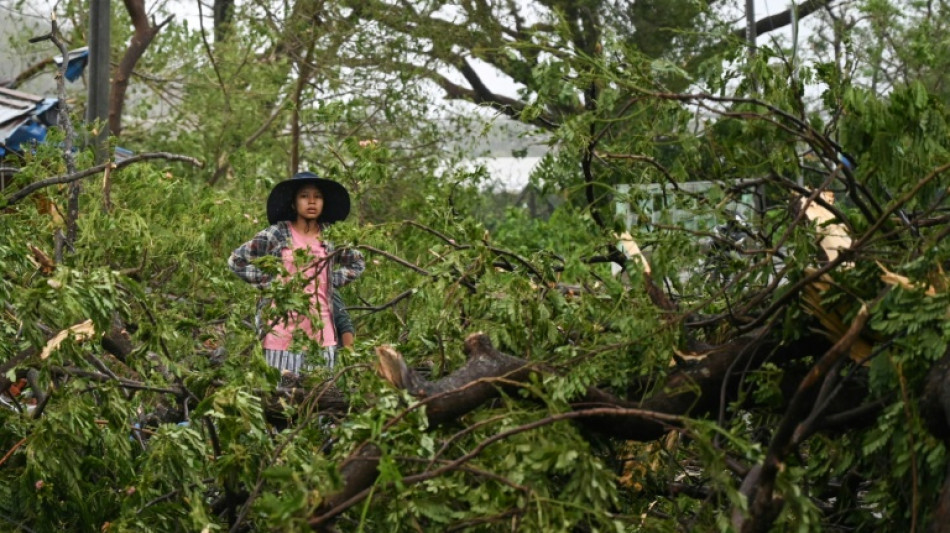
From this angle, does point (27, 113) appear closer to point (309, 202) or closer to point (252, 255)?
point (309, 202)

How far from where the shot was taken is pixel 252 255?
606 cm

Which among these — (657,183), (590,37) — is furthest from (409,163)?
(657,183)

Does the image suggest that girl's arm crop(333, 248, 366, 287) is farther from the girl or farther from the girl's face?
the girl's face

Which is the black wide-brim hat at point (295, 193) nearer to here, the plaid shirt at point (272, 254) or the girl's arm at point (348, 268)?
the plaid shirt at point (272, 254)

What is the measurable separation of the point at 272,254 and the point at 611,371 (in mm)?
2376

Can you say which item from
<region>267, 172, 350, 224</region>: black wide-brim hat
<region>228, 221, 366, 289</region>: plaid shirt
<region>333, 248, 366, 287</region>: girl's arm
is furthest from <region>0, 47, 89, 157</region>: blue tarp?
<region>333, 248, 366, 287</region>: girl's arm

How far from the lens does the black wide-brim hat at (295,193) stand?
636 cm

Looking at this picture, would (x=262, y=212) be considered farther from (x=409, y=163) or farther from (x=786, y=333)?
(x=409, y=163)

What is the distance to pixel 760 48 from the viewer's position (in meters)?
4.27

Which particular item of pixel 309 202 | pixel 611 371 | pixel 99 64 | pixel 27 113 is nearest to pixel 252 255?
pixel 309 202

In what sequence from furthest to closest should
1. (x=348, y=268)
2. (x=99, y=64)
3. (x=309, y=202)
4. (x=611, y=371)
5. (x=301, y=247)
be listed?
(x=99, y=64) → (x=309, y=202) → (x=301, y=247) → (x=348, y=268) → (x=611, y=371)

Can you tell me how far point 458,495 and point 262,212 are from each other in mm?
4355

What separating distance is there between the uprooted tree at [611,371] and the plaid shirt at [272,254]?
2.71ft

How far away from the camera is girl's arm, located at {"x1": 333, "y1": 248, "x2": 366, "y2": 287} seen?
582cm
